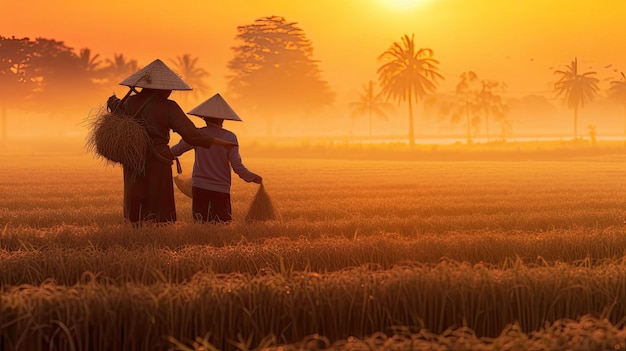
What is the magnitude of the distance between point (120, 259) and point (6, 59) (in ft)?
319

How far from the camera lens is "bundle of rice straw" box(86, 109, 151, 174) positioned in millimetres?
9469

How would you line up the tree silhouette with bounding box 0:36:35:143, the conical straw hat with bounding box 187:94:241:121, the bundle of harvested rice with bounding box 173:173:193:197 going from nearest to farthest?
the conical straw hat with bounding box 187:94:241:121, the bundle of harvested rice with bounding box 173:173:193:197, the tree silhouette with bounding box 0:36:35:143

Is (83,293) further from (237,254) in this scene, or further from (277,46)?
(277,46)

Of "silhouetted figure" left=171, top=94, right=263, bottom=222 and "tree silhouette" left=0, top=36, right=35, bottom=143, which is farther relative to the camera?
"tree silhouette" left=0, top=36, right=35, bottom=143

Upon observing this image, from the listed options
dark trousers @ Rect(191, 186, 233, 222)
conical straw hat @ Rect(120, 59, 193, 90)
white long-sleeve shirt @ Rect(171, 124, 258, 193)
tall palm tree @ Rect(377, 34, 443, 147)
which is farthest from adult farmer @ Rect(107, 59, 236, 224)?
tall palm tree @ Rect(377, 34, 443, 147)

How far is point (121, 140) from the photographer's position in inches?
372

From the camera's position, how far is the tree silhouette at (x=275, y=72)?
104500 mm

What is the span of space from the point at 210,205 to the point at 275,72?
95038 millimetres

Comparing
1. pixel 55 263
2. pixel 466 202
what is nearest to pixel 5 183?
pixel 466 202

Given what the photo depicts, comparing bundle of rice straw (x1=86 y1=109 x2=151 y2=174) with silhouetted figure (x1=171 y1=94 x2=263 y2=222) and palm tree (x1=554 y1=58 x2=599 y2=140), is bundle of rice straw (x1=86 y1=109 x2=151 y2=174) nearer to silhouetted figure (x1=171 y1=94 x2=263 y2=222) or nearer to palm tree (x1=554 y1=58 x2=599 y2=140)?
silhouetted figure (x1=171 y1=94 x2=263 y2=222)

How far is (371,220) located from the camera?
11.9 meters

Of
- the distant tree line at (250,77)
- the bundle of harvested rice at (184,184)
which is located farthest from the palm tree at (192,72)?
the bundle of harvested rice at (184,184)

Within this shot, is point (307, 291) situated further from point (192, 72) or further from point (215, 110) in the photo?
point (192, 72)

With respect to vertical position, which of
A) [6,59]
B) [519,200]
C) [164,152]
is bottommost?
[519,200]
